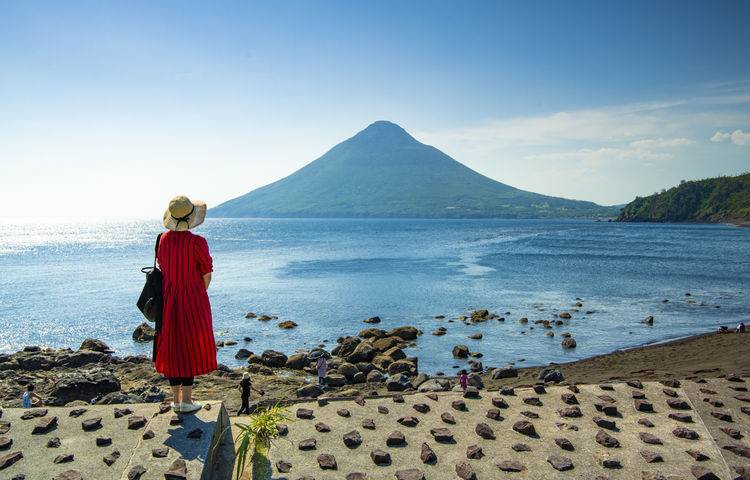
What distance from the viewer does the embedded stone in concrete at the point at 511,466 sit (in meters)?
6.55

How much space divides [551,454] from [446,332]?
58.8ft

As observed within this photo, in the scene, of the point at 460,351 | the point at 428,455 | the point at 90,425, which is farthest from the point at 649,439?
the point at 460,351

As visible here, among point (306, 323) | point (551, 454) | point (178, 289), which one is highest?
point (178, 289)

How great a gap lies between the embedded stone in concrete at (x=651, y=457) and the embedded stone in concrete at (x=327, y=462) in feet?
13.4

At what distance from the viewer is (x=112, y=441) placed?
675 cm

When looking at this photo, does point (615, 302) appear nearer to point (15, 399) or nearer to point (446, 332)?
point (446, 332)

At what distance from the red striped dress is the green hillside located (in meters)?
157

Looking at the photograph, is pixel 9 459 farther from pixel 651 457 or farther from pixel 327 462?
pixel 651 457

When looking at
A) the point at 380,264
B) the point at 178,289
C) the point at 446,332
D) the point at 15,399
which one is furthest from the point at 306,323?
the point at 380,264

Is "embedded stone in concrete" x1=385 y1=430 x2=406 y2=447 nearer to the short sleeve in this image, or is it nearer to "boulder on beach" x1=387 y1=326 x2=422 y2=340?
the short sleeve

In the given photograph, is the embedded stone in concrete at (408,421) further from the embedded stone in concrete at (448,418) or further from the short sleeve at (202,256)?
the short sleeve at (202,256)

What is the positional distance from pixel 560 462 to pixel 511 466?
2.13ft

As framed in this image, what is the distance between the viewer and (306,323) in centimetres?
2769

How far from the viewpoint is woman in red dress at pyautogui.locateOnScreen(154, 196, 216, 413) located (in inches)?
264
